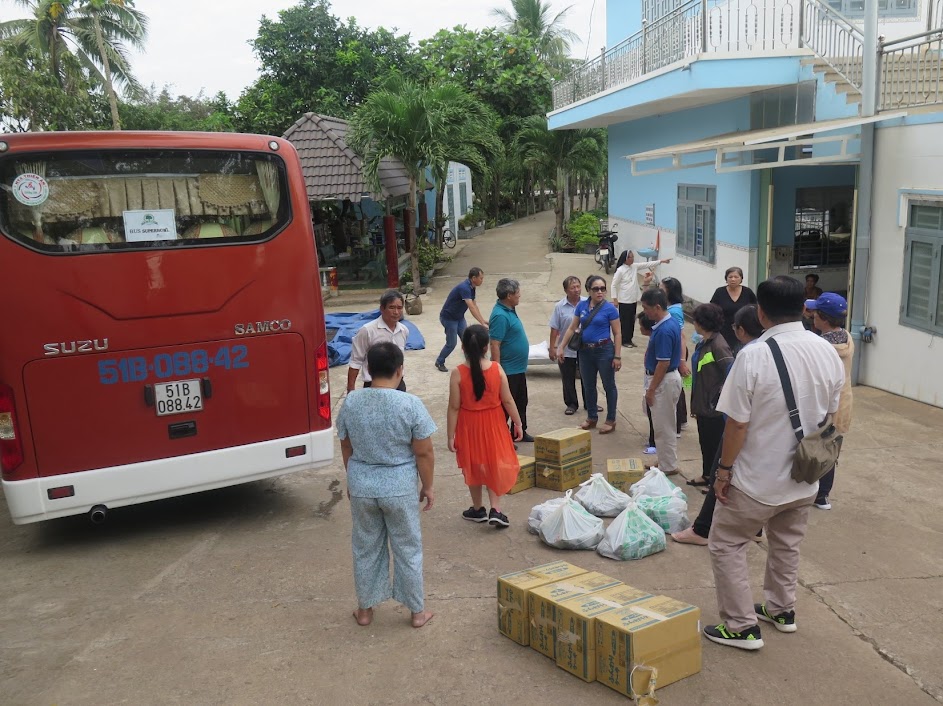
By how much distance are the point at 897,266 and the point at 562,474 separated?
17.0ft

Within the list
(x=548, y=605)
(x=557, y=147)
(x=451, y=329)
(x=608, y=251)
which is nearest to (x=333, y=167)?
(x=608, y=251)

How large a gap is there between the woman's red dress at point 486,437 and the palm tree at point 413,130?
1216 centimetres

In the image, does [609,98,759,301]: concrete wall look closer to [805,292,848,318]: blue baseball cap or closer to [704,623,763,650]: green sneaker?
[805,292,848,318]: blue baseball cap

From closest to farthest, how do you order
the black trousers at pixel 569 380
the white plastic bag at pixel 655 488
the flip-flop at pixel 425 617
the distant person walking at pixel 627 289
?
1. the flip-flop at pixel 425 617
2. the white plastic bag at pixel 655 488
3. the black trousers at pixel 569 380
4. the distant person walking at pixel 627 289

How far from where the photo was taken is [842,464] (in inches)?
284

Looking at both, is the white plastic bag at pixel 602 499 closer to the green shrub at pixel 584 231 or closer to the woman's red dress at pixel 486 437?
the woman's red dress at pixel 486 437

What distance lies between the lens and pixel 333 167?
18.4 meters

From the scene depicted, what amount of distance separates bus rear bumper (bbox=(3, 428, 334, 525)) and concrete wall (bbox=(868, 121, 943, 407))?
6542mm

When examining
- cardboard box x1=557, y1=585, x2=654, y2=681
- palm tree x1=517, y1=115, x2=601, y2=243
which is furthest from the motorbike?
cardboard box x1=557, y1=585, x2=654, y2=681

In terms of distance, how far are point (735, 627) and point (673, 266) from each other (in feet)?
42.6

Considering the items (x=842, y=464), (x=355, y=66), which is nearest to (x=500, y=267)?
(x=355, y=66)

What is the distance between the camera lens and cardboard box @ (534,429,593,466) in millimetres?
6637

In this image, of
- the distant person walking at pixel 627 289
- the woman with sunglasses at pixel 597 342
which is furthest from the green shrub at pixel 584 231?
the woman with sunglasses at pixel 597 342

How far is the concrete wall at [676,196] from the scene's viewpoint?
12.8 m
